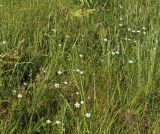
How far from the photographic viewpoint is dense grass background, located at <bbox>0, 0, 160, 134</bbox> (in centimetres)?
260

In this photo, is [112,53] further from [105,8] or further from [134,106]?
[105,8]

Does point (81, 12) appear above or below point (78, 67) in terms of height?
above

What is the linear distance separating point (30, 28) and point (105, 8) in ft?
4.28

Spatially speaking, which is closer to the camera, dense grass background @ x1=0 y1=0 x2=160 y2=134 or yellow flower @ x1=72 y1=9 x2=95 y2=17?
dense grass background @ x1=0 y1=0 x2=160 y2=134

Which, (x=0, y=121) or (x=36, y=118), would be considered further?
(x=36, y=118)

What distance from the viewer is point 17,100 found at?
269cm

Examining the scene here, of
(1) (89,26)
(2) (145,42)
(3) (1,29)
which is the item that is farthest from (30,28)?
(2) (145,42)

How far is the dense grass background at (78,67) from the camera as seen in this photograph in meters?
2.60

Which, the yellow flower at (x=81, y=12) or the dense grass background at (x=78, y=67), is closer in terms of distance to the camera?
the dense grass background at (x=78, y=67)

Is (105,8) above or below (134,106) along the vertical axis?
above

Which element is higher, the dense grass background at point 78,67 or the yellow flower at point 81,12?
the yellow flower at point 81,12

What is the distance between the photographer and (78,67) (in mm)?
3256

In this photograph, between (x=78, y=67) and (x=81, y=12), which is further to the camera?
(x=81, y=12)

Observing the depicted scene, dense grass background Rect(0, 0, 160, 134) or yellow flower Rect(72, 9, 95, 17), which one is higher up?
yellow flower Rect(72, 9, 95, 17)
